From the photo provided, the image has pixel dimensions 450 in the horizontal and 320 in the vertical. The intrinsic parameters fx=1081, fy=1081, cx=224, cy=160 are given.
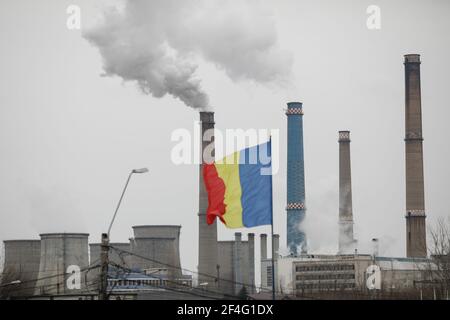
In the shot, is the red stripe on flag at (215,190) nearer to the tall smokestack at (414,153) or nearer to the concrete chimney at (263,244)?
the tall smokestack at (414,153)

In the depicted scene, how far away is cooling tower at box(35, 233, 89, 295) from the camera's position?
2554 inches

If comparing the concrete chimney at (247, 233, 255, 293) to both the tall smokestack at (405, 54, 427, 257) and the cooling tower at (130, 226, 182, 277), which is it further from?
the tall smokestack at (405, 54, 427, 257)

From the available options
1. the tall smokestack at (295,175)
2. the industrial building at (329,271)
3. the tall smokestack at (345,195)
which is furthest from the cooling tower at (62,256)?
the tall smokestack at (345,195)

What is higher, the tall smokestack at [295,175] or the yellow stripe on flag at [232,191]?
the tall smokestack at [295,175]

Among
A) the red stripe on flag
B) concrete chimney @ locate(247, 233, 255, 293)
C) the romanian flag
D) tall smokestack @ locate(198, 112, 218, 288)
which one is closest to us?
the romanian flag

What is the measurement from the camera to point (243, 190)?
21828mm

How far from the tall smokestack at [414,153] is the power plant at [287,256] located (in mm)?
65

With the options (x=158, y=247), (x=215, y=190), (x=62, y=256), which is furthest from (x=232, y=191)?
(x=158, y=247)

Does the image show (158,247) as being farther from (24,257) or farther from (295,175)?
(295,175)

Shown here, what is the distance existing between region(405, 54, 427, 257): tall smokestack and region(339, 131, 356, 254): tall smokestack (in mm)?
10345

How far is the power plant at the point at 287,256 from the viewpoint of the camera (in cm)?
6619

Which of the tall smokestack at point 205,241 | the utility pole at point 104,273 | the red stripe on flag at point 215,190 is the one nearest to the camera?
the utility pole at point 104,273

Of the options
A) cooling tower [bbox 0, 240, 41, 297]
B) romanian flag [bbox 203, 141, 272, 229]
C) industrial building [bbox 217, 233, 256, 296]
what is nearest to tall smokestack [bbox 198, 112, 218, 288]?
cooling tower [bbox 0, 240, 41, 297]

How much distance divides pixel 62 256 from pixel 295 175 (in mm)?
20848
